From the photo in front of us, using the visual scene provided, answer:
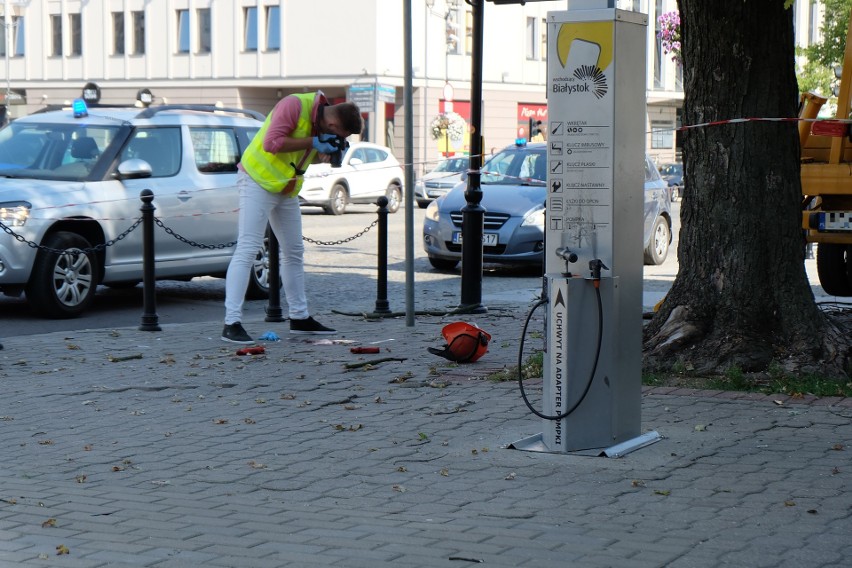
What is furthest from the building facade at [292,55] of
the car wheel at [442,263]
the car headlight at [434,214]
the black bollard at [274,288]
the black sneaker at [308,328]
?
the black sneaker at [308,328]

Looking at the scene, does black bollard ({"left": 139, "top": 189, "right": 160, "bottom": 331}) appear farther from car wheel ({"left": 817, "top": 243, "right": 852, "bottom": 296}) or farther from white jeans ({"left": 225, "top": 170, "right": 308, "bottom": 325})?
car wheel ({"left": 817, "top": 243, "right": 852, "bottom": 296})

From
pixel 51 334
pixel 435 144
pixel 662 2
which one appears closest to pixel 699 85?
pixel 51 334

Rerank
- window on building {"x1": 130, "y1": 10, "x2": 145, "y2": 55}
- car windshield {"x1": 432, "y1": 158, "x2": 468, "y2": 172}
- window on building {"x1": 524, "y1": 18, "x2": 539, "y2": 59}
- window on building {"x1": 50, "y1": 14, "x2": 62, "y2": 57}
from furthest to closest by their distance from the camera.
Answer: window on building {"x1": 50, "y1": 14, "x2": 62, "y2": 57}
window on building {"x1": 524, "y1": 18, "x2": 539, "y2": 59}
window on building {"x1": 130, "y1": 10, "x2": 145, "y2": 55}
car windshield {"x1": 432, "y1": 158, "x2": 468, "y2": 172}

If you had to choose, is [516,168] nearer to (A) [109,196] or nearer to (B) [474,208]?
(B) [474,208]

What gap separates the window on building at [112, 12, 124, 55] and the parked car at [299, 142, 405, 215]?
25.4 meters

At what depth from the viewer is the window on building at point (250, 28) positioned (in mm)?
53844

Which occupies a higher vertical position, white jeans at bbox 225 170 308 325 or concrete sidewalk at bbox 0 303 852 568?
white jeans at bbox 225 170 308 325

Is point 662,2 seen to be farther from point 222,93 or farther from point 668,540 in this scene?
point 668,540

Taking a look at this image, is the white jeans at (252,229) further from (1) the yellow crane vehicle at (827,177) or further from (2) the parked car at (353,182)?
(2) the parked car at (353,182)

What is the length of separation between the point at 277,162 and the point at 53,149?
3665mm

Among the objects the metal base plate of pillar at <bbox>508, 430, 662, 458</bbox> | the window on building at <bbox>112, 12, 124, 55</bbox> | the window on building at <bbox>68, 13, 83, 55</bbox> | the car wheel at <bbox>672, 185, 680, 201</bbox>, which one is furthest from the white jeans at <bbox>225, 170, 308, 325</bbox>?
the window on building at <bbox>68, 13, 83, 55</bbox>

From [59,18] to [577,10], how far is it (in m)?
56.5

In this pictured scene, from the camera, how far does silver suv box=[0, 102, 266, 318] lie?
11539 millimetres

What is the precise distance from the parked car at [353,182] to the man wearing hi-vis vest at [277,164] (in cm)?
2093
